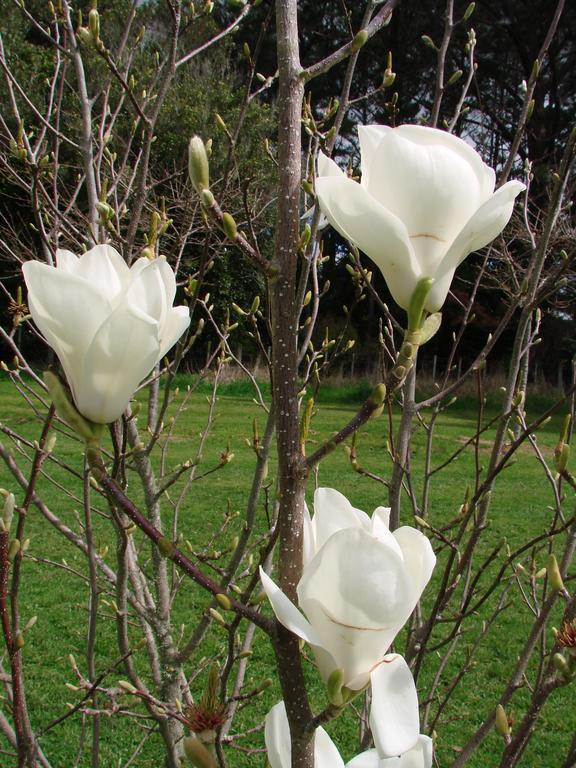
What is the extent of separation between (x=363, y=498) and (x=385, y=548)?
15.8 ft

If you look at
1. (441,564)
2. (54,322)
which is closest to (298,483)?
(54,322)

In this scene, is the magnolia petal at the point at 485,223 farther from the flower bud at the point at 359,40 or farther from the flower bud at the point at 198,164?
the flower bud at the point at 359,40

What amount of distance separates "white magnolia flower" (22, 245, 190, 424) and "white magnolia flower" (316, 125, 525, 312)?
131mm

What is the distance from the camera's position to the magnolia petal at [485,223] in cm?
43

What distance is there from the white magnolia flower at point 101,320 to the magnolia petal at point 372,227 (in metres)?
0.12

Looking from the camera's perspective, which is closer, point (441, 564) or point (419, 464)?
point (441, 564)

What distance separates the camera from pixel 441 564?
3486 mm

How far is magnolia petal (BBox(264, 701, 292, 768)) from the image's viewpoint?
→ 1.59 ft

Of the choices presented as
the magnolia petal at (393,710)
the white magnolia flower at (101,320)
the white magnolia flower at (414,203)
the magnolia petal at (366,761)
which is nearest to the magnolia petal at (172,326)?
the white magnolia flower at (101,320)

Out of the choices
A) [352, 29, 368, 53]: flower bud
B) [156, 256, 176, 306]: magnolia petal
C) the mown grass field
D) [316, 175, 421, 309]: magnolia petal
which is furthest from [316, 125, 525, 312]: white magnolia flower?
the mown grass field

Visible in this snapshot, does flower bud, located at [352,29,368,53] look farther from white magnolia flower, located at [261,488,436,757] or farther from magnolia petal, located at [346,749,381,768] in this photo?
magnolia petal, located at [346,749,381,768]

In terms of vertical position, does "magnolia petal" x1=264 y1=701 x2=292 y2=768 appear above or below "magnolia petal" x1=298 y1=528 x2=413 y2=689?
below

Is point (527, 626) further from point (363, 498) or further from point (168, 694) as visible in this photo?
point (168, 694)

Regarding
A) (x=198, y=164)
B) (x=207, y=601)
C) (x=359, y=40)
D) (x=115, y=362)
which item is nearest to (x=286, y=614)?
(x=115, y=362)
